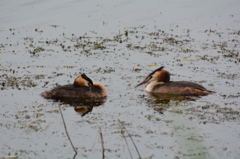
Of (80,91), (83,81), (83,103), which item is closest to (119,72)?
(83,81)

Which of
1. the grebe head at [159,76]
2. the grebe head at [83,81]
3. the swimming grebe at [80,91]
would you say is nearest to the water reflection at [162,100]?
the grebe head at [159,76]

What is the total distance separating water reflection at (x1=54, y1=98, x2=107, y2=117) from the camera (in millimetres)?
10953

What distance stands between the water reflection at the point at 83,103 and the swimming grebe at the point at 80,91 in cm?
16

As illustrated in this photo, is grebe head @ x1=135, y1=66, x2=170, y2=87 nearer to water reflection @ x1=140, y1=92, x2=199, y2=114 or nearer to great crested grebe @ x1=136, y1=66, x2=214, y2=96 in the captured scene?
great crested grebe @ x1=136, y1=66, x2=214, y2=96

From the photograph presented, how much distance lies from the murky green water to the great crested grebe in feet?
1.04

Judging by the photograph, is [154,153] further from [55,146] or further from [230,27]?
[230,27]

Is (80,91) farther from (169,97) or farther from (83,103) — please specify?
(169,97)

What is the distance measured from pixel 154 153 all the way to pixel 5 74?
276 inches

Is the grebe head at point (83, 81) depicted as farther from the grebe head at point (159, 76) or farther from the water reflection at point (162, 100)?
the grebe head at point (159, 76)

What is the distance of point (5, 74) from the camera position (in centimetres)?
1384

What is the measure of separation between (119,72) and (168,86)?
6.66 feet

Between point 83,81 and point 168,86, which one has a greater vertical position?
point 83,81

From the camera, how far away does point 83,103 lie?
38.1 ft

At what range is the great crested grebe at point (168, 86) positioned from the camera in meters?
12.4
